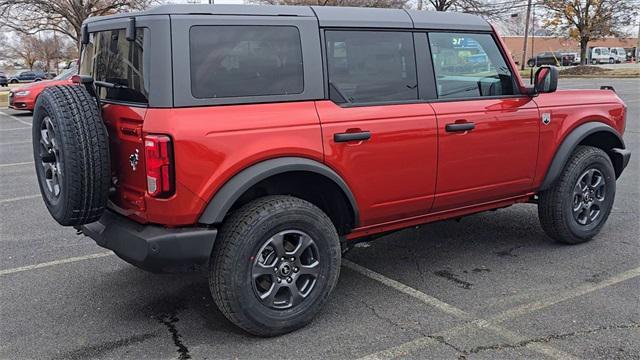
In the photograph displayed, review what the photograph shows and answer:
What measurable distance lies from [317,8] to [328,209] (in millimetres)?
1283

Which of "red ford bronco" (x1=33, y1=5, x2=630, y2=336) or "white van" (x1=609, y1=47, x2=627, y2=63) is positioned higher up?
"white van" (x1=609, y1=47, x2=627, y2=63)

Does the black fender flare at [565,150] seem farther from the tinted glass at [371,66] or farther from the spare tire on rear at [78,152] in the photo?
the spare tire on rear at [78,152]

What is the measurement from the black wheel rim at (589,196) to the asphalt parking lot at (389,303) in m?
0.26

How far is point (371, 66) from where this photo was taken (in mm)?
3805

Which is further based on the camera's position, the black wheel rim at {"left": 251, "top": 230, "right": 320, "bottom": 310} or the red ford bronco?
the black wheel rim at {"left": 251, "top": 230, "right": 320, "bottom": 310}

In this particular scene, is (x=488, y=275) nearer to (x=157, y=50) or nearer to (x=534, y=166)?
(x=534, y=166)

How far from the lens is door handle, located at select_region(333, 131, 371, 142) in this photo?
3518mm

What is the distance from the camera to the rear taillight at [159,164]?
9.80 ft

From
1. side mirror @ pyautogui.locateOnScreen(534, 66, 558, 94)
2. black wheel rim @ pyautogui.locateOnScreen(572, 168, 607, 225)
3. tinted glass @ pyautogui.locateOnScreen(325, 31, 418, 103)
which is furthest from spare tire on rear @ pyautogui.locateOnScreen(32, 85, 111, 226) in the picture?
black wheel rim @ pyautogui.locateOnScreen(572, 168, 607, 225)

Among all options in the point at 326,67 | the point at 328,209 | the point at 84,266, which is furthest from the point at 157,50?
the point at 84,266

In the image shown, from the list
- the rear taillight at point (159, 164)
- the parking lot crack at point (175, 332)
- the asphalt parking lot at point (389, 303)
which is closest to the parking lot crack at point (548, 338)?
the asphalt parking lot at point (389, 303)

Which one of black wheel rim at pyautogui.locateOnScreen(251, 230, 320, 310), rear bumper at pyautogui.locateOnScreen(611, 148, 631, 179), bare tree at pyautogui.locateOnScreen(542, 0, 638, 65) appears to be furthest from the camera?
bare tree at pyautogui.locateOnScreen(542, 0, 638, 65)

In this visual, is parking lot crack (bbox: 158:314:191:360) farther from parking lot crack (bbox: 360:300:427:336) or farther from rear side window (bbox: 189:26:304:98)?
rear side window (bbox: 189:26:304:98)

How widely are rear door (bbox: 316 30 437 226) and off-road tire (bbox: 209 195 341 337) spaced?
375 mm
